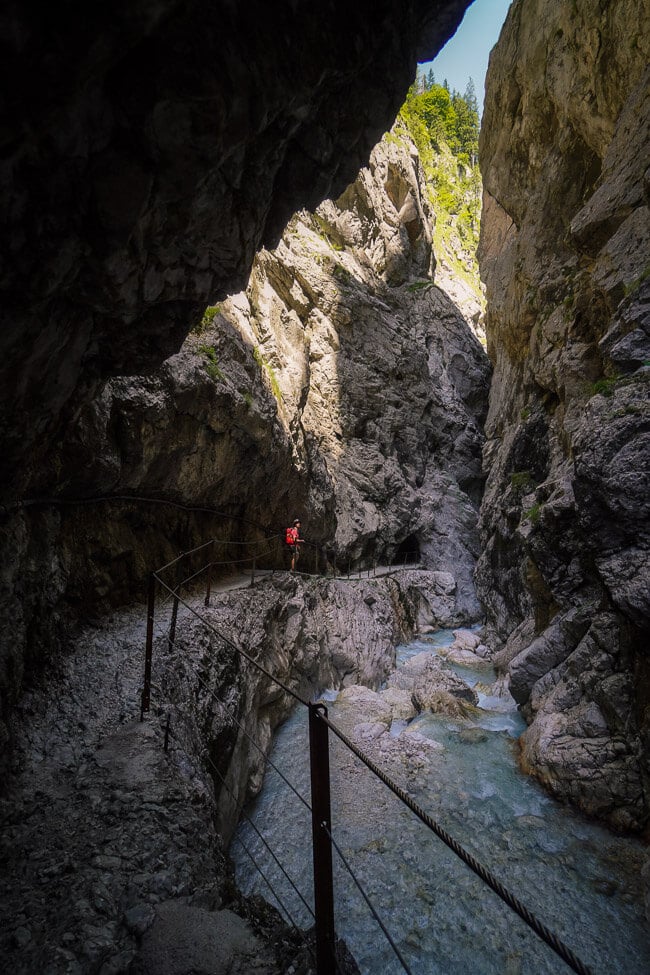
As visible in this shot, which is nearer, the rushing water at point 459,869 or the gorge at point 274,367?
the gorge at point 274,367

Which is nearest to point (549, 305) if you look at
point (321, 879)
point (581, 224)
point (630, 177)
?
point (581, 224)

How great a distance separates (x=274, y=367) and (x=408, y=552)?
14202 mm

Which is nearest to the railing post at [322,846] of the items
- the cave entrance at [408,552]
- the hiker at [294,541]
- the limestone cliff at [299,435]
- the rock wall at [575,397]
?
the limestone cliff at [299,435]

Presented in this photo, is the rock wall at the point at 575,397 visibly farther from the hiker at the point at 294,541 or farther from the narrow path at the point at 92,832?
the hiker at the point at 294,541

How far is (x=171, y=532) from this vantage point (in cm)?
918

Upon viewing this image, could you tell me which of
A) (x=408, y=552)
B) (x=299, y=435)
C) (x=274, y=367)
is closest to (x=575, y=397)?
(x=299, y=435)

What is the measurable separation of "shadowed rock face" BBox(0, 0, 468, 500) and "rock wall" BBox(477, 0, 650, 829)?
22.8 feet

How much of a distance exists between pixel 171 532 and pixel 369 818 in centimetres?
624

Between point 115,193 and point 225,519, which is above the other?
point 115,193

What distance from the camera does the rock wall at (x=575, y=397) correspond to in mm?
7180

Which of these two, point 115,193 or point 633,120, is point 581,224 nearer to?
point 633,120

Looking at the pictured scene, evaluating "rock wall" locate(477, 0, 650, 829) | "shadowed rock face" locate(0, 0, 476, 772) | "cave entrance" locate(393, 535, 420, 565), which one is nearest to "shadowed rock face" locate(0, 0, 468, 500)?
"shadowed rock face" locate(0, 0, 476, 772)

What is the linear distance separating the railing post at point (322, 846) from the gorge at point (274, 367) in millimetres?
1056

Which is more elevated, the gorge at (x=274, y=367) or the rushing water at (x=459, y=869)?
the gorge at (x=274, y=367)
